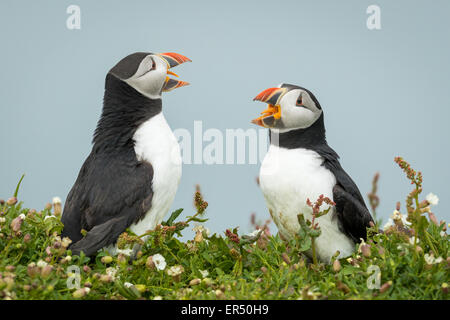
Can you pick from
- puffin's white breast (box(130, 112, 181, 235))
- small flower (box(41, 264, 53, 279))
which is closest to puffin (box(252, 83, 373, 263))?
puffin's white breast (box(130, 112, 181, 235))

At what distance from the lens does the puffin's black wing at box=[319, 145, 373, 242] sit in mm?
3170

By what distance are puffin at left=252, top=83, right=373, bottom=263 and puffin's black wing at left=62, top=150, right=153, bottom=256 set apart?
64cm

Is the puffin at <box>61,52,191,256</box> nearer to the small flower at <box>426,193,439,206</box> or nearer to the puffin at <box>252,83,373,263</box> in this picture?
the puffin at <box>252,83,373,263</box>

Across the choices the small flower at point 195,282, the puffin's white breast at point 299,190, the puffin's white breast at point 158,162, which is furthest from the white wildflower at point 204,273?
the puffin's white breast at point 299,190

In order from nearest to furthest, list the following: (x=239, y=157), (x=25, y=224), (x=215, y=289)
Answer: (x=215, y=289)
(x=239, y=157)
(x=25, y=224)

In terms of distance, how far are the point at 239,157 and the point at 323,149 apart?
1.59 ft

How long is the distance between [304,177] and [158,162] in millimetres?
736

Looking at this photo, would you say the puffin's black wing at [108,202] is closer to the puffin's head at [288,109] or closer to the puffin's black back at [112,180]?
the puffin's black back at [112,180]

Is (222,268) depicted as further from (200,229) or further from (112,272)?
(112,272)

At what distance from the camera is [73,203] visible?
3211mm

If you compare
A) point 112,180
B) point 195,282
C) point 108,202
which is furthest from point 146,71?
point 195,282

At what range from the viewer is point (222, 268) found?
3094mm
